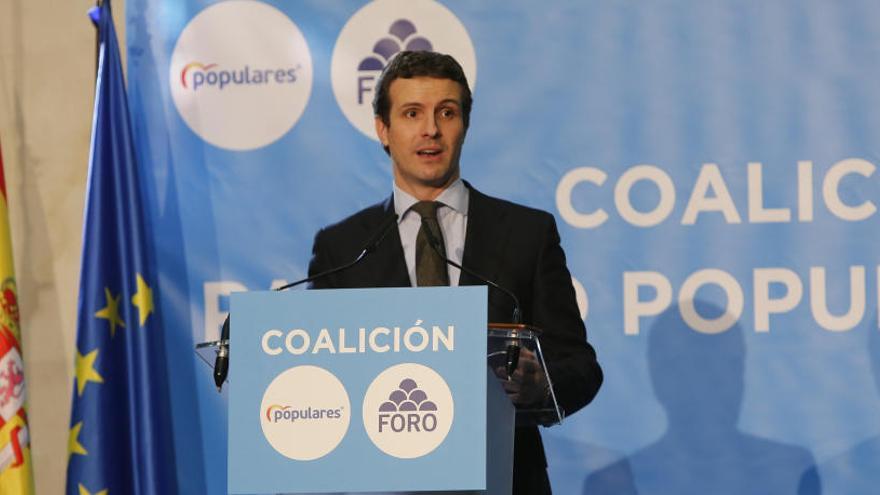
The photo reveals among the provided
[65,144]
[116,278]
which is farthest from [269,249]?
[65,144]

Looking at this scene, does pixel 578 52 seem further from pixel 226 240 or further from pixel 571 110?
pixel 226 240

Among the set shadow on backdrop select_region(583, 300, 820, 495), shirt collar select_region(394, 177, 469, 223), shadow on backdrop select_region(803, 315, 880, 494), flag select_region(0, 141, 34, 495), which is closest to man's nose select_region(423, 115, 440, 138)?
shirt collar select_region(394, 177, 469, 223)

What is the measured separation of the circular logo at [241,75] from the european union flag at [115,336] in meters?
0.26

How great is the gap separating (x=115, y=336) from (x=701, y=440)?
2.04m

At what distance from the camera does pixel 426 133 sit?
3182mm

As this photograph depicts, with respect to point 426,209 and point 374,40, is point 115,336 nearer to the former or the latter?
point 374,40

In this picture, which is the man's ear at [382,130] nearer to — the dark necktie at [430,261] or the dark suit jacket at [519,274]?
the dark suit jacket at [519,274]

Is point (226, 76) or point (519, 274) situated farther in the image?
point (226, 76)

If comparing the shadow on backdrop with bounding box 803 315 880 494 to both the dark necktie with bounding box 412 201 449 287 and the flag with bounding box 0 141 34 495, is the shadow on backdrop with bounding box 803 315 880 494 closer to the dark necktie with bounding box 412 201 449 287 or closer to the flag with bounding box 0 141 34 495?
the dark necktie with bounding box 412 201 449 287

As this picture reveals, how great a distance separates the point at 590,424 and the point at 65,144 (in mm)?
2273

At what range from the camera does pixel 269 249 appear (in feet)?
15.0

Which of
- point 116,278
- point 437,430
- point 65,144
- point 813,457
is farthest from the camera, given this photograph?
point 65,144

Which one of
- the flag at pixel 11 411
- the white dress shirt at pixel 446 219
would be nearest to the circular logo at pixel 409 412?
Answer: the white dress shirt at pixel 446 219

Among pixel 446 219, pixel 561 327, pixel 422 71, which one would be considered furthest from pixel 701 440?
pixel 422 71
